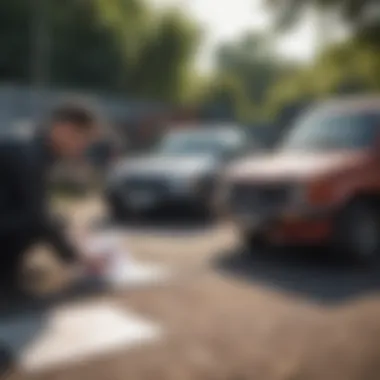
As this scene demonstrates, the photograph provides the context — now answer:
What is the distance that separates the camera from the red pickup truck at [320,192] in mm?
7383


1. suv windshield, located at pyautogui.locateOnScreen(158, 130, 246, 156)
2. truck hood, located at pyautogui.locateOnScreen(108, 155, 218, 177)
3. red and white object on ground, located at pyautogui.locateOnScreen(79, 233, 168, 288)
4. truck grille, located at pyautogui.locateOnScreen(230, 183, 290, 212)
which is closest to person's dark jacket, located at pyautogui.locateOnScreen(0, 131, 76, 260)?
red and white object on ground, located at pyautogui.locateOnScreen(79, 233, 168, 288)

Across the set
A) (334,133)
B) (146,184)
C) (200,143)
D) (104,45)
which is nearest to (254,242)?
(334,133)

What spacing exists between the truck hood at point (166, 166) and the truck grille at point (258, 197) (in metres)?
2.86

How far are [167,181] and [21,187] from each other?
4701mm

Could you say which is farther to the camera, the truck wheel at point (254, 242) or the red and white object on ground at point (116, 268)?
the truck wheel at point (254, 242)

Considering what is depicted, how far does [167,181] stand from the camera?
35.5 ft

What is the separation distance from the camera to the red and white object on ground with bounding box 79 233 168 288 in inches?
267

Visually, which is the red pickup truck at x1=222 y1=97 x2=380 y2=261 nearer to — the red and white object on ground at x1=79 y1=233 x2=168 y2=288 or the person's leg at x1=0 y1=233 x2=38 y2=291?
the red and white object on ground at x1=79 y1=233 x2=168 y2=288

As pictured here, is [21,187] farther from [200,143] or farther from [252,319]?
[200,143]

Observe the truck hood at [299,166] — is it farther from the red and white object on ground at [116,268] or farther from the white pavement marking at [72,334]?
the white pavement marking at [72,334]

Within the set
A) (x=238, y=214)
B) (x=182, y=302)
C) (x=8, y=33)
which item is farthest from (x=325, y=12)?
(x=182, y=302)

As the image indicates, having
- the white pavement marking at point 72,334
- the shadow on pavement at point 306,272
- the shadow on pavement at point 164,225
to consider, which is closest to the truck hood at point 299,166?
the shadow on pavement at point 306,272

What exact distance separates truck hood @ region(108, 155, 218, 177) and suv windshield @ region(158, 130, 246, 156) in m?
0.37

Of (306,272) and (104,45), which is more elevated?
(104,45)
